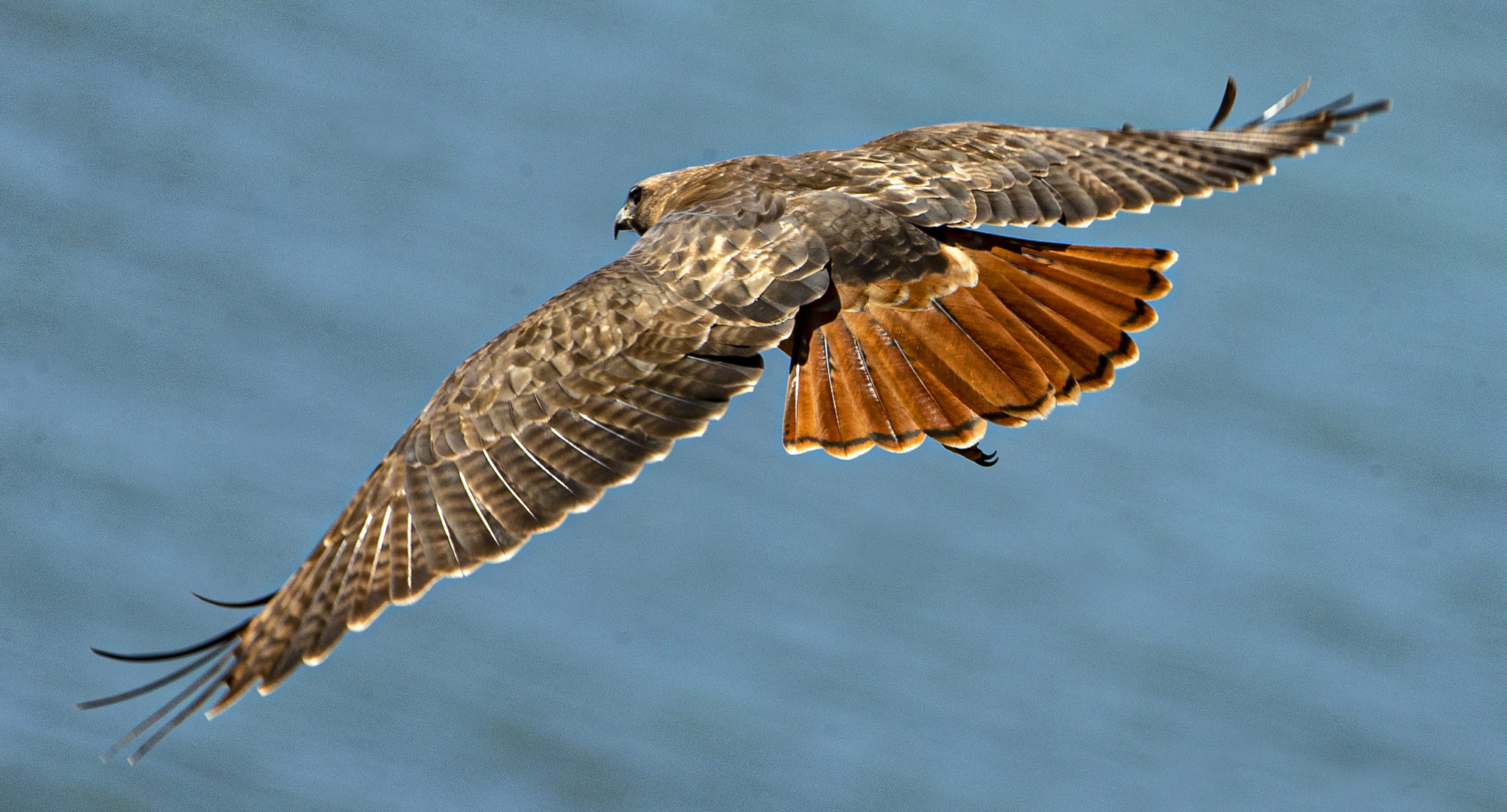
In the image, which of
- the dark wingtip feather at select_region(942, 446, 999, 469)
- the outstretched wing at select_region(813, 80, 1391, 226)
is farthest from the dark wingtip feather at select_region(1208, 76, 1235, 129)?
the dark wingtip feather at select_region(942, 446, 999, 469)

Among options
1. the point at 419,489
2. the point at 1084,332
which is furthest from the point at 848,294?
the point at 419,489

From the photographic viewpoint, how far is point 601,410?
5.72m

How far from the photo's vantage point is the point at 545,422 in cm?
575

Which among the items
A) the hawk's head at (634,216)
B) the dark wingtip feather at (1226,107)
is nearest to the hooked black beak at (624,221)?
the hawk's head at (634,216)

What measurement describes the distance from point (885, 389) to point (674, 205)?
133 centimetres

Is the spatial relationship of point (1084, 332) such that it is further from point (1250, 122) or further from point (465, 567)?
point (465, 567)

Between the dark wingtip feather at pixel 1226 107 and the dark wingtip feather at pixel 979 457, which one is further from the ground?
the dark wingtip feather at pixel 1226 107

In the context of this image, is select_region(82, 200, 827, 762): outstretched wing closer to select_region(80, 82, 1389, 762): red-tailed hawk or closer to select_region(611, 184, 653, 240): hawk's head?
select_region(80, 82, 1389, 762): red-tailed hawk

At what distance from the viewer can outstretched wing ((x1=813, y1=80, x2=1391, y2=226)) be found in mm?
6465

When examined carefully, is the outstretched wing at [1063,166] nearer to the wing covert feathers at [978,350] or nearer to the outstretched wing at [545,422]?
the wing covert feathers at [978,350]

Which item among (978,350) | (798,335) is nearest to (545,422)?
(798,335)

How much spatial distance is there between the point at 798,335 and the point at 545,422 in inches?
44.3

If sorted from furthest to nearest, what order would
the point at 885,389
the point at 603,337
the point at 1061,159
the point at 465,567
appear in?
Result: the point at 1061,159 → the point at 885,389 → the point at 603,337 → the point at 465,567

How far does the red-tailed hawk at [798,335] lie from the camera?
5.57 m
